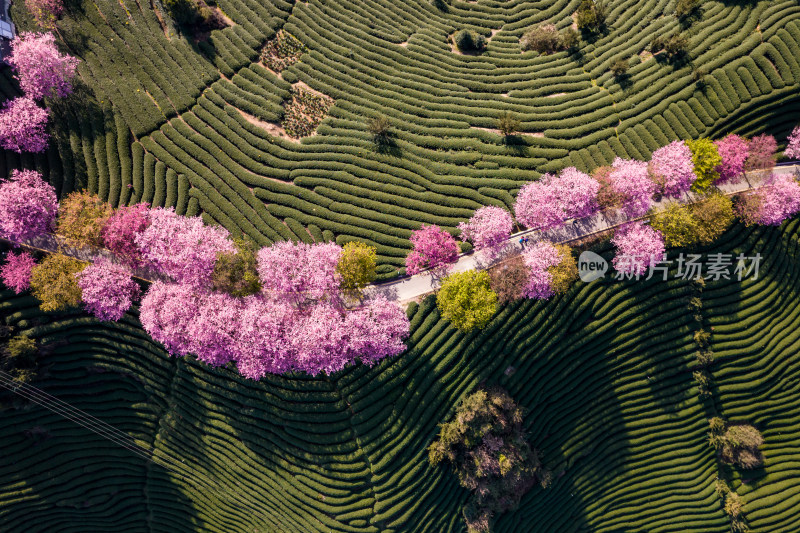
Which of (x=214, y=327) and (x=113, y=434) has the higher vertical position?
(x=214, y=327)

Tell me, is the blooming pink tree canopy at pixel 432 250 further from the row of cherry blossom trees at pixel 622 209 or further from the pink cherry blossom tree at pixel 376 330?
the pink cherry blossom tree at pixel 376 330

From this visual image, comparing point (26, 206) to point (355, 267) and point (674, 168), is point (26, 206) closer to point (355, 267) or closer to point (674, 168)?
point (355, 267)

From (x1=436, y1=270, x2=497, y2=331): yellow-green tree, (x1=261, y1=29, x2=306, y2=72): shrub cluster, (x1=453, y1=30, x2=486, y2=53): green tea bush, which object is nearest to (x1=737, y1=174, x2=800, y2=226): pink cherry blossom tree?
(x1=436, y1=270, x2=497, y2=331): yellow-green tree

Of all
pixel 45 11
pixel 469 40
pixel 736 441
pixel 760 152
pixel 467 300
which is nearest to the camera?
pixel 467 300

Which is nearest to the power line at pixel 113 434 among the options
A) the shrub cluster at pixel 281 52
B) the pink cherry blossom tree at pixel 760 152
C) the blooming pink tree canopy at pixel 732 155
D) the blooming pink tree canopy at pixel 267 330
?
the blooming pink tree canopy at pixel 267 330

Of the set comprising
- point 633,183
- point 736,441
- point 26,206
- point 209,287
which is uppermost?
point 633,183

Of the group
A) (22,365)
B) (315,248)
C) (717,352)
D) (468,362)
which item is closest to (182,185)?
(315,248)

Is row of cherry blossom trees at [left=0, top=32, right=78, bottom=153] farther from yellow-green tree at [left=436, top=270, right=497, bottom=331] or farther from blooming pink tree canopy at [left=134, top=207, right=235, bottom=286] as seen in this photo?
yellow-green tree at [left=436, top=270, right=497, bottom=331]

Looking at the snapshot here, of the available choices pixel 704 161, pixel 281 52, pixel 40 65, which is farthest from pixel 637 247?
pixel 40 65
